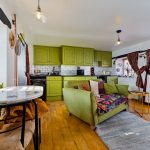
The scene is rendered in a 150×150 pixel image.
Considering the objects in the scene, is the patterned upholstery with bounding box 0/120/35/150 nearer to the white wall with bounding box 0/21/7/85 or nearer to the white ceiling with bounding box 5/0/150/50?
the white wall with bounding box 0/21/7/85

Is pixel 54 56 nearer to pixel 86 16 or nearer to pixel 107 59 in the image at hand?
pixel 107 59

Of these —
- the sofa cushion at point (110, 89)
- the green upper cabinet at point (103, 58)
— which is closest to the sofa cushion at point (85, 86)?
the sofa cushion at point (110, 89)

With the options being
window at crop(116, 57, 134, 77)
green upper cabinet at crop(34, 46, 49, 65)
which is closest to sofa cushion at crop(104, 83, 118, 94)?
window at crop(116, 57, 134, 77)

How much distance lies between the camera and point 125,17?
8.81 feet

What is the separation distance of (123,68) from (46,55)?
3515 mm

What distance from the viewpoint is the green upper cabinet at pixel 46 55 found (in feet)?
17.2

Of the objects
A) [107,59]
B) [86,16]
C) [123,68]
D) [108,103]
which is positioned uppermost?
[86,16]

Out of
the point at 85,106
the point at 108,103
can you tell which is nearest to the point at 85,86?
the point at 108,103

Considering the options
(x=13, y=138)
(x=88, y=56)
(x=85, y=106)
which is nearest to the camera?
(x=13, y=138)

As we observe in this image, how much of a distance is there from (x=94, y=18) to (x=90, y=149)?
2.47m

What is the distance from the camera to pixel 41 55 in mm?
5309

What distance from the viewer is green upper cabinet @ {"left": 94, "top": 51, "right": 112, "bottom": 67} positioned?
6.25m

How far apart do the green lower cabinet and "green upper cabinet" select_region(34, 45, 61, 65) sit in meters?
0.82

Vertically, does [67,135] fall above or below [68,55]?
below
